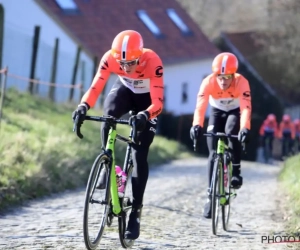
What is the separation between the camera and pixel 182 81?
40625 mm

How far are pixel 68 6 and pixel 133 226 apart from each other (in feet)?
93.4

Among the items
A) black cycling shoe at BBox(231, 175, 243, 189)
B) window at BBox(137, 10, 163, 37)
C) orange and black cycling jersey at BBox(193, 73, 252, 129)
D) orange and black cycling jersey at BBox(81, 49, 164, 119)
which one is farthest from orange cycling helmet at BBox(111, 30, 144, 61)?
window at BBox(137, 10, 163, 37)

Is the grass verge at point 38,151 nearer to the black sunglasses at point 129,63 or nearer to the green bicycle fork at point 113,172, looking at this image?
the green bicycle fork at point 113,172

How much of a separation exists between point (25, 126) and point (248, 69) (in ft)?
113

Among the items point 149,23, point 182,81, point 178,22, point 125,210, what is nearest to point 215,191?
point 125,210

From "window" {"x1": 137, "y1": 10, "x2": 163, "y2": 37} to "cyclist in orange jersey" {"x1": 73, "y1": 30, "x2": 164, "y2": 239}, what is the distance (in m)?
30.9

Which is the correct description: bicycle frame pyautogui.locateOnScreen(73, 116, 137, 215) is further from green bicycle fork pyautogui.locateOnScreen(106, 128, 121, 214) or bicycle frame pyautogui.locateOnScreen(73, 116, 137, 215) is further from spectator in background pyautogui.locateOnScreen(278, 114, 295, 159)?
spectator in background pyautogui.locateOnScreen(278, 114, 295, 159)

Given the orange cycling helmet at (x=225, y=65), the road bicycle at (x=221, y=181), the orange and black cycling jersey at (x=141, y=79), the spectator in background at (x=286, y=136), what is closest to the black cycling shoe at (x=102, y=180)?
the orange and black cycling jersey at (x=141, y=79)

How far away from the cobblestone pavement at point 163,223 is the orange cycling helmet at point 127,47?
5.89 ft

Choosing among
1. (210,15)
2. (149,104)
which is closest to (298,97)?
(210,15)

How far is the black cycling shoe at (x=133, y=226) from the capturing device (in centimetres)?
704

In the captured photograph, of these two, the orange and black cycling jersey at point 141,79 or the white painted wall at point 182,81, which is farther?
the white painted wall at point 182,81

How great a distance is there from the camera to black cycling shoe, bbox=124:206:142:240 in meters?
7.04

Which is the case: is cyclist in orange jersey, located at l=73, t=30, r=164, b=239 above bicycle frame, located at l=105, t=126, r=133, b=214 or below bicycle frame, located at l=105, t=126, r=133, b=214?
above
